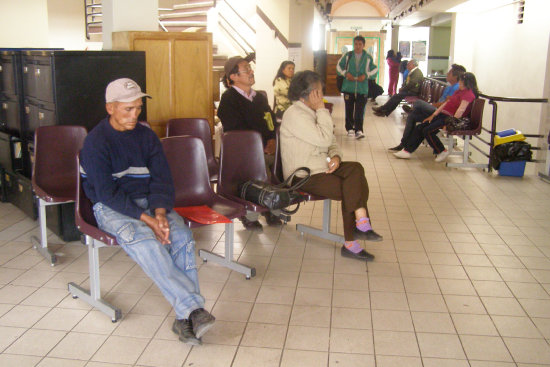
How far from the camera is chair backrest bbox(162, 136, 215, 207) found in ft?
12.2

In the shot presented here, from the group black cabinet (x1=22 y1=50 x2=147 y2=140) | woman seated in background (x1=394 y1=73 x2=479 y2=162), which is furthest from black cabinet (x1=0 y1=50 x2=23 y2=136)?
woman seated in background (x1=394 y1=73 x2=479 y2=162)

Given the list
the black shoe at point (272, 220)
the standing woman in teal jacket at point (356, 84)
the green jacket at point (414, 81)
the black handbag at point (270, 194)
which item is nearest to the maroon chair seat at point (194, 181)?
the black handbag at point (270, 194)

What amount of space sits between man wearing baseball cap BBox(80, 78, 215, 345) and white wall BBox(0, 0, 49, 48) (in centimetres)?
708

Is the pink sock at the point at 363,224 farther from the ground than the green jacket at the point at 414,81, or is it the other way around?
the green jacket at the point at 414,81

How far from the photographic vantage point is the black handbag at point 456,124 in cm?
741

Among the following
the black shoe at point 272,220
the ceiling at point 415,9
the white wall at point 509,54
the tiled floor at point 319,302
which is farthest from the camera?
the ceiling at point 415,9

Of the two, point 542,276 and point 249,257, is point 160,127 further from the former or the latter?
point 542,276

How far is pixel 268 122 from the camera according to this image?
4883mm

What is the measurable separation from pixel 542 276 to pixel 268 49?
803 cm

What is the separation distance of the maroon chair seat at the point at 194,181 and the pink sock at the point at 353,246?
29.4 inches

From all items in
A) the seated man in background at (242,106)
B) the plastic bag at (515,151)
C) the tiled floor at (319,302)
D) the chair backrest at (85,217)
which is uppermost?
the seated man in background at (242,106)

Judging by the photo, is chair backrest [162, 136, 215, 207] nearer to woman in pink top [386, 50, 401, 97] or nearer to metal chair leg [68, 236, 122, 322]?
metal chair leg [68, 236, 122, 322]

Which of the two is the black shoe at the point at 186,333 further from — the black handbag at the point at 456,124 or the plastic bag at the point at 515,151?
the black handbag at the point at 456,124

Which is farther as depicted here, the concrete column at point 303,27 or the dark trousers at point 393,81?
the dark trousers at point 393,81
